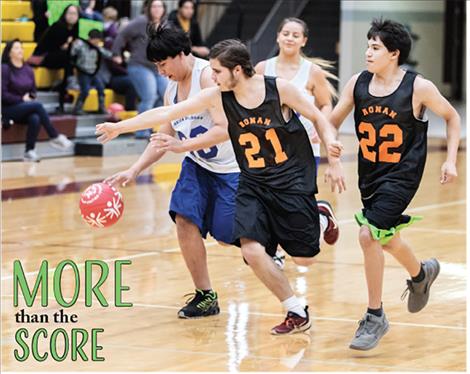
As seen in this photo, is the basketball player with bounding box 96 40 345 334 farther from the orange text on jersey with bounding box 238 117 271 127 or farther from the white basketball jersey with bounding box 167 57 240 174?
the white basketball jersey with bounding box 167 57 240 174

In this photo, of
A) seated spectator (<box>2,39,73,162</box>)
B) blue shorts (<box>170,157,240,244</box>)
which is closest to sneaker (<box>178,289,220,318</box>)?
blue shorts (<box>170,157,240,244</box>)

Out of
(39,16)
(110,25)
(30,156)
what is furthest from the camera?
(110,25)

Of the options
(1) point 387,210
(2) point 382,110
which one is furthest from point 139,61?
(1) point 387,210

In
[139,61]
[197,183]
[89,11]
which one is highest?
[197,183]

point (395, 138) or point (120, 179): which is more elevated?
point (395, 138)

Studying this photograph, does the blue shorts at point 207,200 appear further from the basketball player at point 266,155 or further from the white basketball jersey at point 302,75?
the white basketball jersey at point 302,75

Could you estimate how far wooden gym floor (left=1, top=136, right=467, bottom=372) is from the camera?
21.5ft

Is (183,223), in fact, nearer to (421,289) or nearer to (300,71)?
(421,289)

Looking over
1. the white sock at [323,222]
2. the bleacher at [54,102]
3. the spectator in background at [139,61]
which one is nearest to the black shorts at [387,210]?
the white sock at [323,222]

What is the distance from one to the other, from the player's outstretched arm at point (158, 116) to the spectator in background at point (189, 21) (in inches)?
460

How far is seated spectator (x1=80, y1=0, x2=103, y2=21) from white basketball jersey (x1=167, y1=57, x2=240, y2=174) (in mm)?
11148

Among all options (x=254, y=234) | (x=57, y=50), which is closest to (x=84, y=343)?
(x=254, y=234)

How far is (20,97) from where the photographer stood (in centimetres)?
1617

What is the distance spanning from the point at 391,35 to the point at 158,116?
1375 millimetres
